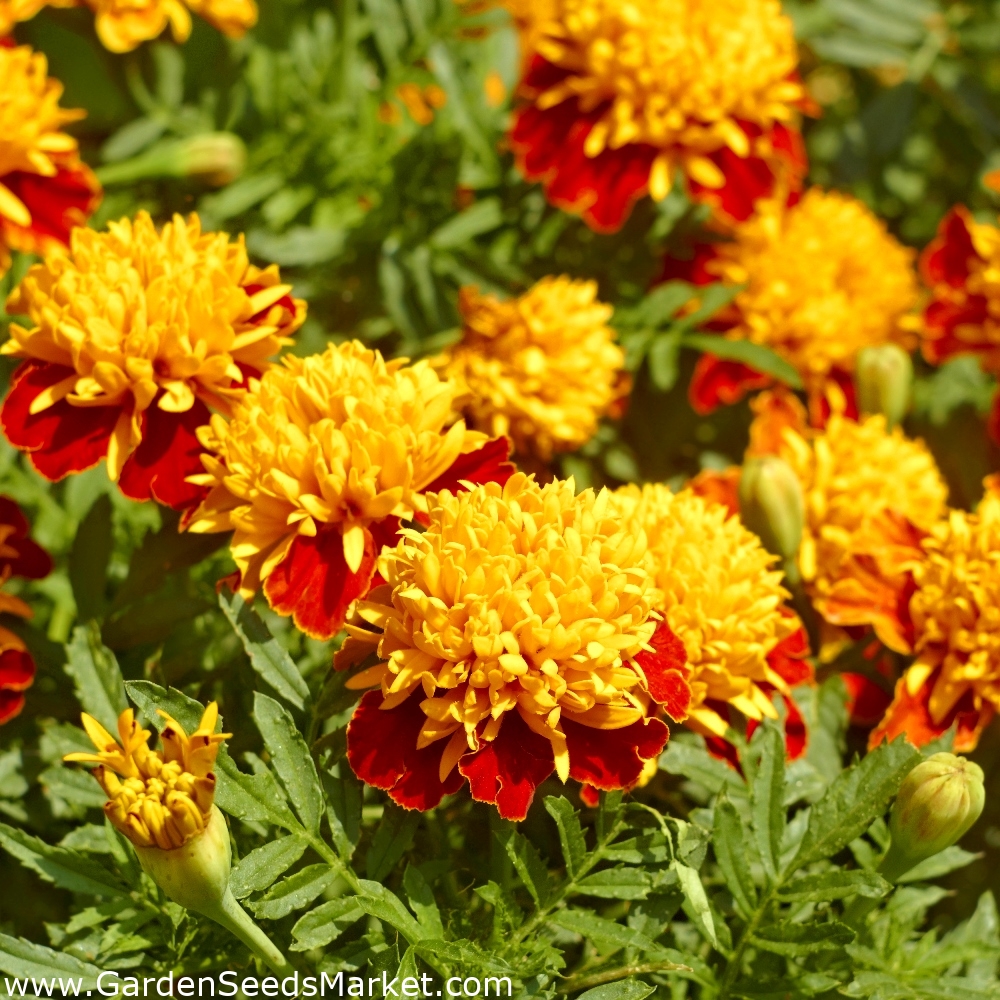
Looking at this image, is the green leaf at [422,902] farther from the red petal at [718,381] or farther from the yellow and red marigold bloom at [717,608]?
the red petal at [718,381]

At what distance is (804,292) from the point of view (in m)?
1.32

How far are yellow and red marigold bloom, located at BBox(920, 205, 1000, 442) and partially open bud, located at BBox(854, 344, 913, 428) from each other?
5.3 inches

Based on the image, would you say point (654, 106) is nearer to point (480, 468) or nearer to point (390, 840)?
point (480, 468)

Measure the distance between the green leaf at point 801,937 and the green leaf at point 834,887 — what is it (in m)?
0.02

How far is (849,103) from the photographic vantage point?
193 centimetres

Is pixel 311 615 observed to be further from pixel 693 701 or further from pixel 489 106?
pixel 489 106

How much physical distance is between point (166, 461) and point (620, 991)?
16.9 inches

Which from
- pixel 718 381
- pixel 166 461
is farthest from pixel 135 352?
pixel 718 381

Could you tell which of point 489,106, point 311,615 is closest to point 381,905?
point 311,615

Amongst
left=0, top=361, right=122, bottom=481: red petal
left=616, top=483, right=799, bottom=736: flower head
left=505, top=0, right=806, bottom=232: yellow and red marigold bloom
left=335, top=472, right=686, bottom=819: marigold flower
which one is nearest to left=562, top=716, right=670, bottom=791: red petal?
left=335, top=472, right=686, bottom=819: marigold flower

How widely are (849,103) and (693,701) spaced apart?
138 centimetres

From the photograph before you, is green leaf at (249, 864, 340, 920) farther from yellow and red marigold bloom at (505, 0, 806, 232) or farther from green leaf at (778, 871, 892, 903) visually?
yellow and red marigold bloom at (505, 0, 806, 232)

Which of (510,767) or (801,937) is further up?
(510,767)

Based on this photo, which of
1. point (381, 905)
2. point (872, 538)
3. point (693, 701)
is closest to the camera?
point (381, 905)
